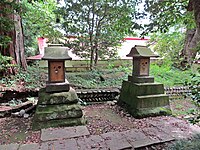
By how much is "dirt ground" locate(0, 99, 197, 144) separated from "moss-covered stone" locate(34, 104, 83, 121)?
263 millimetres

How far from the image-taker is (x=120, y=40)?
6.89 meters

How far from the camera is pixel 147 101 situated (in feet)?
12.3

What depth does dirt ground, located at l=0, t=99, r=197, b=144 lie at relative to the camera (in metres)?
2.75

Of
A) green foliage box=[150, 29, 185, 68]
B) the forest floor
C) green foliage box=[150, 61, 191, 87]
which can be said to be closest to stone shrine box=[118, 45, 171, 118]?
the forest floor

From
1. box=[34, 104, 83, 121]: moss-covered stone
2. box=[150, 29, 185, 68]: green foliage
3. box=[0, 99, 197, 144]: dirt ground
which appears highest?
box=[150, 29, 185, 68]: green foliage

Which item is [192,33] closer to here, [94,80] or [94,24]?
[94,24]

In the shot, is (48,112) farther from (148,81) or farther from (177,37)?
(177,37)

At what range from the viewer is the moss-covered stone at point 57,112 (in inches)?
119

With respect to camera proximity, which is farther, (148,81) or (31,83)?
(31,83)

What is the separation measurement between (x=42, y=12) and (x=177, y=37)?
673 cm

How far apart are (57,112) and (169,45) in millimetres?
7183

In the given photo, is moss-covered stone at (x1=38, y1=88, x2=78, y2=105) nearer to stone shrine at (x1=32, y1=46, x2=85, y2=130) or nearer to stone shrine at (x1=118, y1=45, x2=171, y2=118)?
stone shrine at (x1=32, y1=46, x2=85, y2=130)

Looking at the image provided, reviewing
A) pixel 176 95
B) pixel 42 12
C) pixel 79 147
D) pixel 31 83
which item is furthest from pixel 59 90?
pixel 42 12

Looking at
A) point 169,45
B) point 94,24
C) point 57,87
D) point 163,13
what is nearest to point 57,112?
point 57,87
